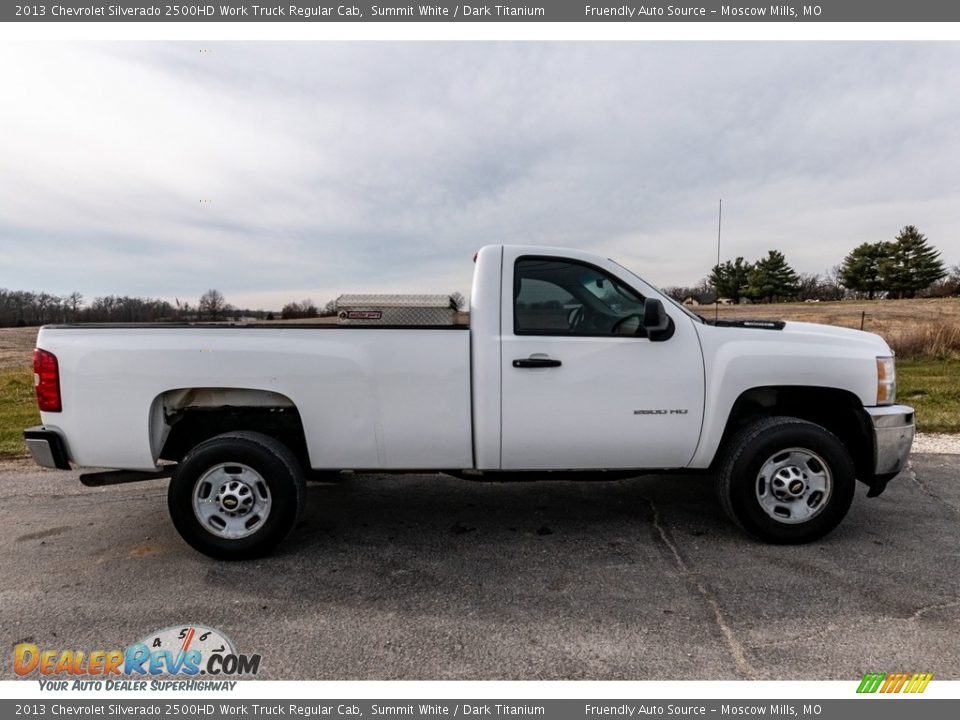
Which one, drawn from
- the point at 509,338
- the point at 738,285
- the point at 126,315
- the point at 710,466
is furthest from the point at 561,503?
the point at 738,285

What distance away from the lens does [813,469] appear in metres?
3.66

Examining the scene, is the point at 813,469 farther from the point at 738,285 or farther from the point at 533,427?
the point at 738,285

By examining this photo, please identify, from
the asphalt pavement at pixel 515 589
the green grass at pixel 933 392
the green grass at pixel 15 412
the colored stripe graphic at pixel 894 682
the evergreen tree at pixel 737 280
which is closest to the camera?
the colored stripe graphic at pixel 894 682

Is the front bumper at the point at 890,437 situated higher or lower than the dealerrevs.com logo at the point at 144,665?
higher

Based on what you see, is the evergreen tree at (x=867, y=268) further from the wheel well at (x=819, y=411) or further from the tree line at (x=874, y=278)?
the wheel well at (x=819, y=411)

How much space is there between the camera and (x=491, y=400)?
138 inches

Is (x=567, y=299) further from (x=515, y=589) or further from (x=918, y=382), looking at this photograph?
(x=918, y=382)

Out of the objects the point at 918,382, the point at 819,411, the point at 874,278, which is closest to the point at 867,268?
the point at 874,278

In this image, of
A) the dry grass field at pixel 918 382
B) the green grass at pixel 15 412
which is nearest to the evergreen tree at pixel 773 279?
the dry grass field at pixel 918 382

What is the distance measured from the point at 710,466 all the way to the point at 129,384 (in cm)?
378

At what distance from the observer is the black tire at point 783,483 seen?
3566mm

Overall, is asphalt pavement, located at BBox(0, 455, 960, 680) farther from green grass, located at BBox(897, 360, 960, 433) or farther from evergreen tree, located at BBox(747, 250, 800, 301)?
evergreen tree, located at BBox(747, 250, 800, 301)

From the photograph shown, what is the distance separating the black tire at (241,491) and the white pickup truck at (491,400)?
0.5 inches

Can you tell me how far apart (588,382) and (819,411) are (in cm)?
188
